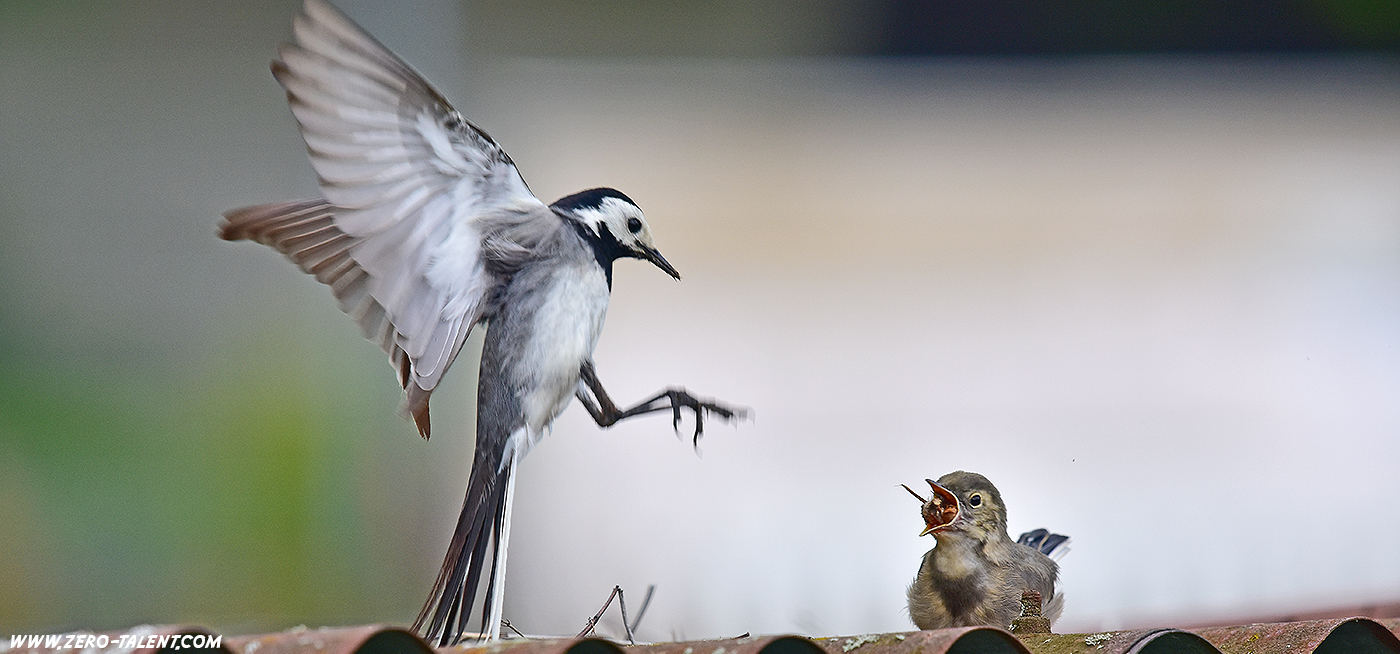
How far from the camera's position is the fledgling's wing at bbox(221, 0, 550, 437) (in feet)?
4.43

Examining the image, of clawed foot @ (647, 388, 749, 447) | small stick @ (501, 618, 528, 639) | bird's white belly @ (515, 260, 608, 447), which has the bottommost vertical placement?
small stick @ (501, 618, 528, 639)

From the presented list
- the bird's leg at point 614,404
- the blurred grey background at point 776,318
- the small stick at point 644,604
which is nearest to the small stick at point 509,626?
the blurred grey background at point 776,318

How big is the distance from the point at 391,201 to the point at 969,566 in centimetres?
81

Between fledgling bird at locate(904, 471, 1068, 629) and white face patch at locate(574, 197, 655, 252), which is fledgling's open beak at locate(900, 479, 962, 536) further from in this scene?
white face patch at locate(574, 197, 655, 252)

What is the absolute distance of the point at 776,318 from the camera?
174cm

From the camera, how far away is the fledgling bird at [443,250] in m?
1.35

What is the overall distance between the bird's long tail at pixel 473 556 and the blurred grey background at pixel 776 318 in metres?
0.12

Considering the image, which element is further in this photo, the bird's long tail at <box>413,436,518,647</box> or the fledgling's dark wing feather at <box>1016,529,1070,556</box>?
the fledgling's dark wing feather at <box>1016,529,1070,556</box>

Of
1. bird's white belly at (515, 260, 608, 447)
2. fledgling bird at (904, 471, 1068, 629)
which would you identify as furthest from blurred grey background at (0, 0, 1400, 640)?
fledgling bird at (904, 471, 1068, 629)

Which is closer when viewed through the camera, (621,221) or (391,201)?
(391,201)

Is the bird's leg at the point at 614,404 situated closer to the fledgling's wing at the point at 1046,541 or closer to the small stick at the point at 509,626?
the small stick at the point at 509,626

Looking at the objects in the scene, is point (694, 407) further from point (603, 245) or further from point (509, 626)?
point (509, 626)

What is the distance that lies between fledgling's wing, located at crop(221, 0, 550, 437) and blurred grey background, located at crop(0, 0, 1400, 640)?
0.10 m

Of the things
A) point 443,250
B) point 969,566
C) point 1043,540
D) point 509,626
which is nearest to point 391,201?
point 443,250
